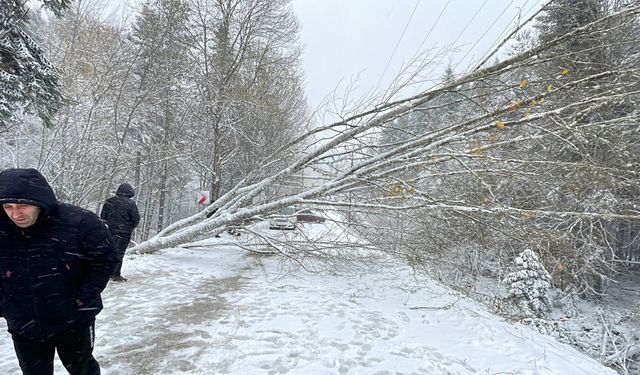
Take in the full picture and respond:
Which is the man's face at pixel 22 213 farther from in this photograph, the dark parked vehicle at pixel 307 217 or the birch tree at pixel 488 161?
the dark parked vehicle at pixel 307 217

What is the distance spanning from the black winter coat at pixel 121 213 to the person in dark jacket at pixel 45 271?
3735 mm

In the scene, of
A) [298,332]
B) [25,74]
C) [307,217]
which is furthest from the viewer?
[307,217]

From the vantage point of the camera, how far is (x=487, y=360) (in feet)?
12.3

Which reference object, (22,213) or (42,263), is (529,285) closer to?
(42,263)

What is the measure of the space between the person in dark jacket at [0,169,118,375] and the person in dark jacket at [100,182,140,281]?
12.1ft

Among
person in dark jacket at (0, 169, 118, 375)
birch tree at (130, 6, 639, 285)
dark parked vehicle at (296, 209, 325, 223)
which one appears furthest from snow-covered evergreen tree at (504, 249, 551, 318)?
person in dark jacket at (0, 169, 118, 375)

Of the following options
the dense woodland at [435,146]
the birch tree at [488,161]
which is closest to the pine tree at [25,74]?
the dense woodland at [435,146]

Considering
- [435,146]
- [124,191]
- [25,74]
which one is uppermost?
[25,74]

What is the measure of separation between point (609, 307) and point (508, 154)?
10802 millimetres

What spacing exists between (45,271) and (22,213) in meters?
0.36

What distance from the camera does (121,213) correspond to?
18.4 feet

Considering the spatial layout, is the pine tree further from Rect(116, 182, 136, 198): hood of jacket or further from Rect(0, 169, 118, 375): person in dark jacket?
Rect(0, 169, 118, 375): person in dark jacket

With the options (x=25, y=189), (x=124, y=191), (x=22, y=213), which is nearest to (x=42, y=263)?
(x=22, y=213)

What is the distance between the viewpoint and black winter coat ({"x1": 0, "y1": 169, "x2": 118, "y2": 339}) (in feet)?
6.59
